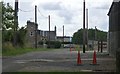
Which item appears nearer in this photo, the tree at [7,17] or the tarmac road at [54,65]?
the tarmac road at [54,65]

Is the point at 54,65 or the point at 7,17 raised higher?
the point at 7,17

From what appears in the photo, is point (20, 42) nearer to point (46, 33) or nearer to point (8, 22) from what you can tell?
point (8, 22)

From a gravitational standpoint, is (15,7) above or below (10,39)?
above

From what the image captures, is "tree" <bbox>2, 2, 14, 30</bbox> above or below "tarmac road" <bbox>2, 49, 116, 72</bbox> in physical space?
above

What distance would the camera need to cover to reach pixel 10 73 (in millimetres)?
16547

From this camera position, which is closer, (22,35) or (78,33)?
(22,35)

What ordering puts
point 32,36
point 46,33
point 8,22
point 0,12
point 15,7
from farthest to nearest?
point 46,33
point 32,36
point 15,7
point 8,22
point 0,12

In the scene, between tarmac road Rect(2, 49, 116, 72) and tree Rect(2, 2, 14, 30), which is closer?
tarmac road Rect(2, 49, 116, 72)

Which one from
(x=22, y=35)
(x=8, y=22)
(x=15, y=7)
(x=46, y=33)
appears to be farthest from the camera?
(x=46, y=33)

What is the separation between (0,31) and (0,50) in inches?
85.1

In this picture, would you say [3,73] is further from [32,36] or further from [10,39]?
[32,36]

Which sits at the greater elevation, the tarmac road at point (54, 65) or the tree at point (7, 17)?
the tree at point (7, 17)

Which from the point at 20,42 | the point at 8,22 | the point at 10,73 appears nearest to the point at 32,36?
the point at 20,42

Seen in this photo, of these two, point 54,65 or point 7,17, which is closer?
point 54,65
